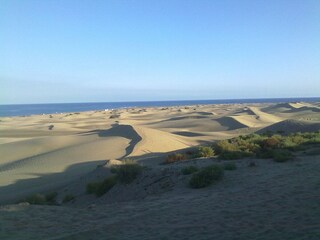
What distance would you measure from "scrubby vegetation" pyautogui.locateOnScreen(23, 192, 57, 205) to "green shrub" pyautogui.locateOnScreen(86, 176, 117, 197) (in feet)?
4.77

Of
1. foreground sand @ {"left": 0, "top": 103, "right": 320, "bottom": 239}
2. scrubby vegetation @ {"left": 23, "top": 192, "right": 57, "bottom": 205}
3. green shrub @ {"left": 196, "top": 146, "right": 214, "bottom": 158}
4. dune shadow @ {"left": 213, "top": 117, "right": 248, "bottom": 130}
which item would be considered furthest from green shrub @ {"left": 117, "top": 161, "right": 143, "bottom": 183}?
dune shadow @ {"left": 213, "top": 117, "right": 248, "bottom": 130}

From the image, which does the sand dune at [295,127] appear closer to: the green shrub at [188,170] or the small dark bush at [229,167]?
the small dark bush at [229,167]

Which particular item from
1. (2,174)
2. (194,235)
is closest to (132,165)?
(194,235)

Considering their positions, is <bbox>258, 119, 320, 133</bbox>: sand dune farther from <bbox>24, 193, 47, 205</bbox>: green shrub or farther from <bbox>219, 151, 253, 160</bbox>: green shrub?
<bbox>24, 193, 47, 205</bbox>: green shrub

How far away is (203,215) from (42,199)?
25.5 feet

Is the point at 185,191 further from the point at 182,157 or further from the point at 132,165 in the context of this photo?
the point at 182,157

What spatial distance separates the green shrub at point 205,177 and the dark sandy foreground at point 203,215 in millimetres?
259

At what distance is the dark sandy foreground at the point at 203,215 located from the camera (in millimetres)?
7762

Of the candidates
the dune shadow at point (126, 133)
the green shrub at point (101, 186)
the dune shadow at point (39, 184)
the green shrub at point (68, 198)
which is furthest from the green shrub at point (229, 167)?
the dune shadow at point (126, 133)

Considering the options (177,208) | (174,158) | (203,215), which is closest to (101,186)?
(174,158)

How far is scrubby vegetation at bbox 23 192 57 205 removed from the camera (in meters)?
14.5

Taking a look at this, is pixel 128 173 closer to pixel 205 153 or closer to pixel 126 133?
pixel 205 153

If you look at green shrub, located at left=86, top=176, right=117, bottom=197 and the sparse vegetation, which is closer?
green shrub, located at left=86, top=176, right=117, bottom=197

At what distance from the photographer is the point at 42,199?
580 inches
